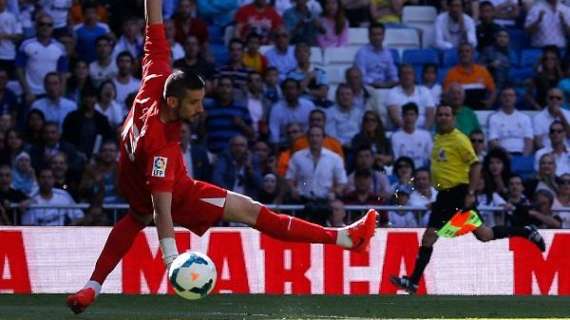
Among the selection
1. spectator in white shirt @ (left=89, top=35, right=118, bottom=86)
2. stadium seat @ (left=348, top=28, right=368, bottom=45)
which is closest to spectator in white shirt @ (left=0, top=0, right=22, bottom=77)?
spectator in white shirt @ (left=89, top=35, right=118, bottom=86)

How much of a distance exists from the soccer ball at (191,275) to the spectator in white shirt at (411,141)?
8.34 metres

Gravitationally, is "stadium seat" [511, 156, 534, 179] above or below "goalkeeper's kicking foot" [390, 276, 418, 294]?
above

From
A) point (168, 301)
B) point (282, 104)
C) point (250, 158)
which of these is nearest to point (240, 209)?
point (168, 301)

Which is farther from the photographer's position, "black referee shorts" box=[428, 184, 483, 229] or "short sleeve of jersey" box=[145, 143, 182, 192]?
"black referee shorts" box=[428, 184, 483, 229]

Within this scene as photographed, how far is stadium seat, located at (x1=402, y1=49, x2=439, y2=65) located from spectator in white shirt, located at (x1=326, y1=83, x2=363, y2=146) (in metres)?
1.66

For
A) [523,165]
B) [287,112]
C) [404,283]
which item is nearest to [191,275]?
[404,283]

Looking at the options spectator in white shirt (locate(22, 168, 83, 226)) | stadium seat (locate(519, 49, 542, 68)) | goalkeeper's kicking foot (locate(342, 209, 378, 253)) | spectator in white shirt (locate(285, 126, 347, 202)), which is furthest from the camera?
stadium seat (locate(519, 49, 542, 68))

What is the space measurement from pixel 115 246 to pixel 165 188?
1.12 metres

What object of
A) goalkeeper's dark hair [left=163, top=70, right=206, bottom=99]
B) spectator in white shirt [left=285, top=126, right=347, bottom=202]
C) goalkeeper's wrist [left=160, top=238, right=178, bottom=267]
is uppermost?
goalkeeper's dark hair [left=163, top=70, right=206, bottom=99]

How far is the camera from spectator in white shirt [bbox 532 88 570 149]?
18047 millimetres

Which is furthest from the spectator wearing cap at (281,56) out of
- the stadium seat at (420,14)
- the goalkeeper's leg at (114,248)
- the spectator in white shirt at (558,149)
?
the goalkeeper's leg at (114,248)

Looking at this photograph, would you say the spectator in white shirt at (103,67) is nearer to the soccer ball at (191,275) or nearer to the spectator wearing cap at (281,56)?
the spectator wearing cap at (281,56)

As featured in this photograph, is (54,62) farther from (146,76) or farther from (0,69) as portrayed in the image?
(146,76)

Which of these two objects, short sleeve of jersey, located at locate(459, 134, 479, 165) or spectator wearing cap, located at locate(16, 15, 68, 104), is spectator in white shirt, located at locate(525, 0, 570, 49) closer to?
short sleeve of jersey, located at locate(459, 134, 479, 165)
